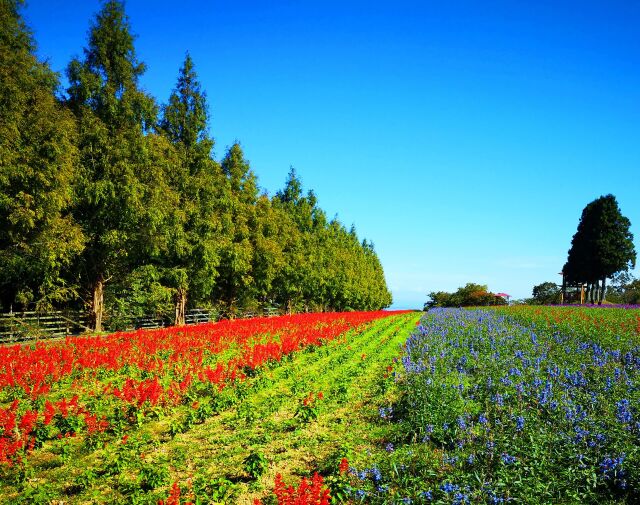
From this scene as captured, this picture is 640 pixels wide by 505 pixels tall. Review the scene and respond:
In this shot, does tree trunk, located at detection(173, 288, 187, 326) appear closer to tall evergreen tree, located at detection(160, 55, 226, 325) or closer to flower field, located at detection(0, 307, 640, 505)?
tall evergreen tree, located at detection(160, 55, 226, 325)

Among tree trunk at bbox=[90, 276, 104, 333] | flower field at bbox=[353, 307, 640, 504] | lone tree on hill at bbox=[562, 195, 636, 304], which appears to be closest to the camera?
flower field at bbox=[353, 307, 640, 504]

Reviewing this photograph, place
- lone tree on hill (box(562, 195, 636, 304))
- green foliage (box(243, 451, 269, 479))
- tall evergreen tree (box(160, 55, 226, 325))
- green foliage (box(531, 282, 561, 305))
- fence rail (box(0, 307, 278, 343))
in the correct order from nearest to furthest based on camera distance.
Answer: green foliage (box(243, 451, 269, 479)) < fence rail (box(0, 307, 278, 343)) < tall evergreen tree (box(160, 55, 226, 325)) < lone tree on hill (box(562, 195, 636, 304)) < green foliage (box(531, 282, 561, 305))

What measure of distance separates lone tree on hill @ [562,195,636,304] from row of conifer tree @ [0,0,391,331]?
4262 cm

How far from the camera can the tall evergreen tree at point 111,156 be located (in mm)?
19672

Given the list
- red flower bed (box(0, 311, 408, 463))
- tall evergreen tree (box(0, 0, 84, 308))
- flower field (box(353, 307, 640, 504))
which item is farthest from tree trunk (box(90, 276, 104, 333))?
flower field (box(353, 307, 640, 504))

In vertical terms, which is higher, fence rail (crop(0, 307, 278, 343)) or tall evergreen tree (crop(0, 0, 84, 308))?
tall evergreen tree (crop(0, 0, 84, 308))

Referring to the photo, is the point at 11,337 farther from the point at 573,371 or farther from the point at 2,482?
the point at 573,371

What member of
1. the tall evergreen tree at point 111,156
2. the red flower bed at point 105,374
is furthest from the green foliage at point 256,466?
the tall evergreen tree at point 111,156

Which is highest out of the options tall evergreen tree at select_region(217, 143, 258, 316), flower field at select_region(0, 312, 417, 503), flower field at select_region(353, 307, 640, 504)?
tall evergreen tree at select_region(217, 143, 258, 316)

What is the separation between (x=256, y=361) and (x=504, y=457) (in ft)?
26.3

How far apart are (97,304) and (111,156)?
7948 mm

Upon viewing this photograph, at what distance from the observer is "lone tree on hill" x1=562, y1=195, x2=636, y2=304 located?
170 feet

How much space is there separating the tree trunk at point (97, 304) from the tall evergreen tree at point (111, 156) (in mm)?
48

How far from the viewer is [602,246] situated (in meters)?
51.9
